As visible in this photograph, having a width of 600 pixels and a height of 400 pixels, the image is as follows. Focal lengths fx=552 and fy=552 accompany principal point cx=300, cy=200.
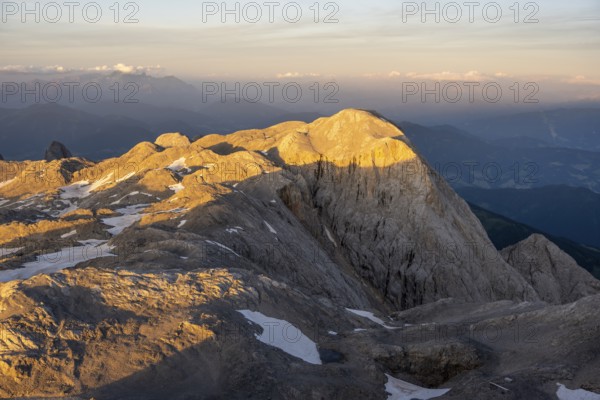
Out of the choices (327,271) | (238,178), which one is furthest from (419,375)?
(238,178)

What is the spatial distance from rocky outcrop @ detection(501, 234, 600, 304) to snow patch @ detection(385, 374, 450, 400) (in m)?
61.9

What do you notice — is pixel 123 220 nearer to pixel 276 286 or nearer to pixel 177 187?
pixel 177 187

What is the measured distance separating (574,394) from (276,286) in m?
18.0

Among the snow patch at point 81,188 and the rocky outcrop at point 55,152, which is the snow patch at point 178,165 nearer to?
the snow patch at point 81,188

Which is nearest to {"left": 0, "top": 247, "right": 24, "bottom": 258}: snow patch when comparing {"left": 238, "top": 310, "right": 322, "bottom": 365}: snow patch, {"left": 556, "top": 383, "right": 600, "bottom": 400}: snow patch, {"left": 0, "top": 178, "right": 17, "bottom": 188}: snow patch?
{"left": 238, "top": 310, "right": 322, "bottom": 365}: snow patch

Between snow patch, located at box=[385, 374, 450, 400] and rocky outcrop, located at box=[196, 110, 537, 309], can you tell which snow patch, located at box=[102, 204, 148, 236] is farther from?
snow patch, located at box=[385, 374, 450, 400]

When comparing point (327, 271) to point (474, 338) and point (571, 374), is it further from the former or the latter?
point (571, 374)

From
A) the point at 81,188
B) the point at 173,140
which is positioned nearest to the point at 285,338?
the point at 81,188

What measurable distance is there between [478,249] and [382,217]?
14.1m

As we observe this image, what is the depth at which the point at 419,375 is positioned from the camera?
29.7m

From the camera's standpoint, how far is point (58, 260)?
4559cm

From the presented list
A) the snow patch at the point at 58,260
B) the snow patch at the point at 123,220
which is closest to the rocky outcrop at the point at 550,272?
the snow patch at the point at 123,220

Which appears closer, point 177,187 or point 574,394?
point 574,394

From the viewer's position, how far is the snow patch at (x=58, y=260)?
137 ft
